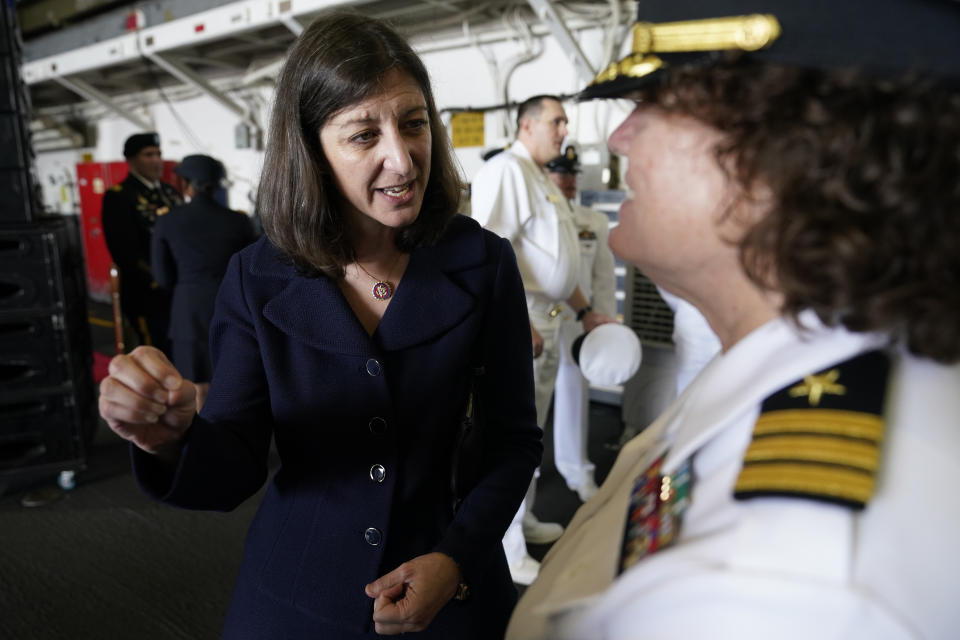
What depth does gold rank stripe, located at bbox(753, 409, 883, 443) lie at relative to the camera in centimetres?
44

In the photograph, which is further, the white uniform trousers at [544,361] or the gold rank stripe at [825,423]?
the white uniform trousers at [544,361]

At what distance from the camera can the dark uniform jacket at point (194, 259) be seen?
10.2 feet

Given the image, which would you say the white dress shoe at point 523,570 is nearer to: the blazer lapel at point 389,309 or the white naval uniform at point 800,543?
the blazer lapel at point 389,309

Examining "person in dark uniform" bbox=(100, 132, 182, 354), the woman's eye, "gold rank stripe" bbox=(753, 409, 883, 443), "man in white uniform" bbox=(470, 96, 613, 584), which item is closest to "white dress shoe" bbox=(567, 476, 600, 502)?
"man in white uniform" bbox=(470, 96, 613, 584)

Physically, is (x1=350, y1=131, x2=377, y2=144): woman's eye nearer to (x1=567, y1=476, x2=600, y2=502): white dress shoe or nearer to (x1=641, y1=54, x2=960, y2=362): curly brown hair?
(x1=641, y1=54, x2=960, y2=362): curly brown hair

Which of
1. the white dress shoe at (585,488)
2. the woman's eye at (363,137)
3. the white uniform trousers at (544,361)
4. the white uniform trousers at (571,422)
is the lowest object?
the white dress shoe at (585,488)

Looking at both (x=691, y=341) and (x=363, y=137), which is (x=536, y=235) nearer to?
(x=691, y=341)

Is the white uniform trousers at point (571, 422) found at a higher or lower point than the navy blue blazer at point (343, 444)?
lower

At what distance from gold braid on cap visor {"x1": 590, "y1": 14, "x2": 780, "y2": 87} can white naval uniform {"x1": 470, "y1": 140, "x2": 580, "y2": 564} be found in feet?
5.81

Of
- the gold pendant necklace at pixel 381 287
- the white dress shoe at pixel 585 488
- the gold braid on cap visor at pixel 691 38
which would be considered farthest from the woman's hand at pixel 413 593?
the white dress shoe at pixel 585 488

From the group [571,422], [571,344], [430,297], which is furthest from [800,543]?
[571,422]

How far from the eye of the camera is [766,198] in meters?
0.51

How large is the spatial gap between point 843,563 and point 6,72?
11.2ft

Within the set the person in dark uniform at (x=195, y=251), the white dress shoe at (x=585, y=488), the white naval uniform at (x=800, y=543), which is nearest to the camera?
the white naval uniform at (x=800, y=543)
